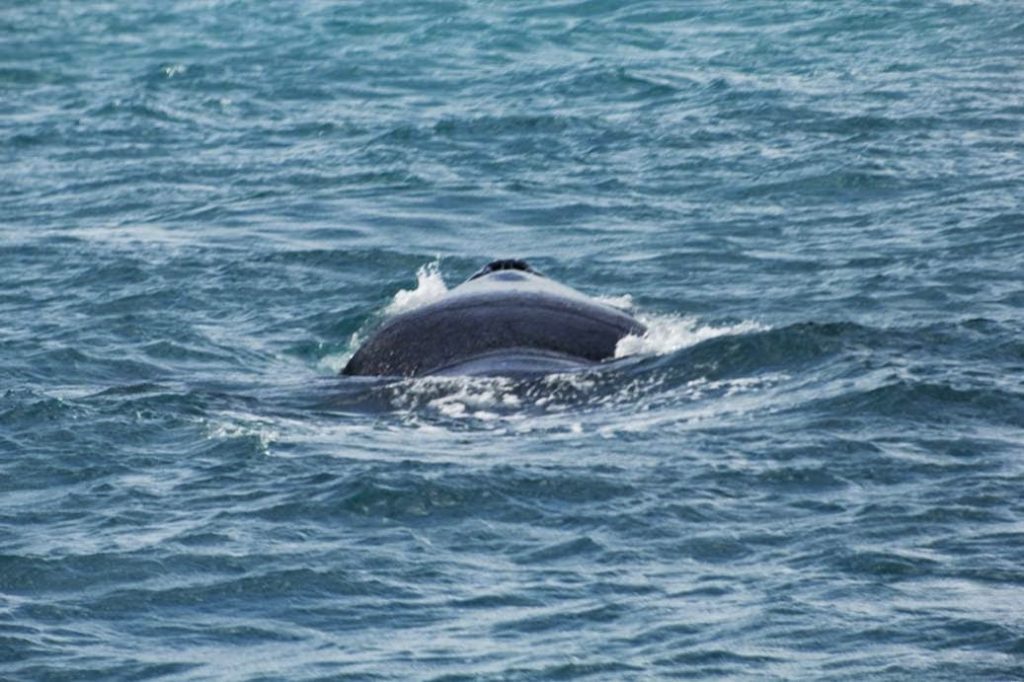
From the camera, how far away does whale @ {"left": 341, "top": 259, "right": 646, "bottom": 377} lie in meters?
15.5

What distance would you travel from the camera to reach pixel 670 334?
17.4m

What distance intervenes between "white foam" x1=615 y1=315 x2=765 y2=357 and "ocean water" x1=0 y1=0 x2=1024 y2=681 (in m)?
0.09

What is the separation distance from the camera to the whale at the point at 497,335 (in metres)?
15.5

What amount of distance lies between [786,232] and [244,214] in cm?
584

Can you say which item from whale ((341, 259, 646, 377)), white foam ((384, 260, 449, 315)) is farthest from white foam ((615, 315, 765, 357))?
white foam ((384, 260, 449, 315))

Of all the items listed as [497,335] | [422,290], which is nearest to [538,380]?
[497,335]

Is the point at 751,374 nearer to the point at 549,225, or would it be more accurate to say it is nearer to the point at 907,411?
the point at 907,411

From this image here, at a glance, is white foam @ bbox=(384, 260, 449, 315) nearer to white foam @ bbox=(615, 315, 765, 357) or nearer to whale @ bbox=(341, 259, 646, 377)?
white foam @ bbox=(615, 315, 765, 357)

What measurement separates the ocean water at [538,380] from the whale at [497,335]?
398mm

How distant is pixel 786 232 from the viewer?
70.9 feet

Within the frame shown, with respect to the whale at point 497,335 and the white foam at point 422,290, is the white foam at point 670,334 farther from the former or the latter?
the white foam at point 422,290

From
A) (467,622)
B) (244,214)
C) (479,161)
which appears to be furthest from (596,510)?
(479,161)

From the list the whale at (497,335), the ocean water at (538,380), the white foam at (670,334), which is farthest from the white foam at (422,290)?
the whale at (497,335)

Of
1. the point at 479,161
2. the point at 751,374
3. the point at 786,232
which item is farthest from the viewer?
the point at 479,161
